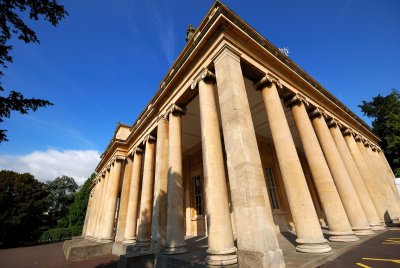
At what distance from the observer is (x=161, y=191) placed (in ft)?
35.4

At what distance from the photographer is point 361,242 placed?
8086 millimetres

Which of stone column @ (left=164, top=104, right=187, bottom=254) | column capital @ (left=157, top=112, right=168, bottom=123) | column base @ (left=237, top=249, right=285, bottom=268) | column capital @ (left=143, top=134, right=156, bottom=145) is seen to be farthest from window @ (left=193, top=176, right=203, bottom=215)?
column base @ (left=237, top=249, right=285, bottom=268)

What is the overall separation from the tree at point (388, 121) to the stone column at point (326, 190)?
23386mm

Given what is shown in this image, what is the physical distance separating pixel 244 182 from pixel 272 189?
516 inches

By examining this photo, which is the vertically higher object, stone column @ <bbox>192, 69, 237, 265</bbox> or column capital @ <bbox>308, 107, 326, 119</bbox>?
column capital @ <bbox>308, 107, 326, 119</bbox>

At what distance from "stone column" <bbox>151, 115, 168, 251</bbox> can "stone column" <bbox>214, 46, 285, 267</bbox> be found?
224 inches

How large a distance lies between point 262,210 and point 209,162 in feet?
8.59

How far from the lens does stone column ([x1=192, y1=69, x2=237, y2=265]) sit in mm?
6080

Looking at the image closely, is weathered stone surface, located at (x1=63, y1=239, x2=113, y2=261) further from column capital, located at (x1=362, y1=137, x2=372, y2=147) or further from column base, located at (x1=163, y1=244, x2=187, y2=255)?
column capital, located at (x1=362, y1=137, x2=372, y2=147)

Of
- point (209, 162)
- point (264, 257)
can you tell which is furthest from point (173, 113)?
point (264, 257)

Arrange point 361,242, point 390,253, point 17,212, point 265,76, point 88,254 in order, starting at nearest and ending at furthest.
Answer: point 390,253, point 361,242, point 265,76, point 88,254, point 17,212

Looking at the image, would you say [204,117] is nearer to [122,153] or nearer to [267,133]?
[267,133]

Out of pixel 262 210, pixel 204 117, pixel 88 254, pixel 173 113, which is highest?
pixel 173 113

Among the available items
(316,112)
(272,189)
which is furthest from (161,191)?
(272,189)
